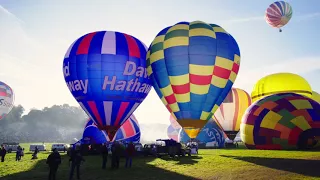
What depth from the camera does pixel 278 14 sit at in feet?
156

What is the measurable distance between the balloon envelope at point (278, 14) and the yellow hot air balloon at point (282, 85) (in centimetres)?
1375

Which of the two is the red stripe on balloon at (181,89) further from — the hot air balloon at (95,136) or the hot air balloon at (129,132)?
the hot air balloon at (129,132)

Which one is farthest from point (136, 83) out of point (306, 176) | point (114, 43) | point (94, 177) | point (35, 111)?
point (35, 111)

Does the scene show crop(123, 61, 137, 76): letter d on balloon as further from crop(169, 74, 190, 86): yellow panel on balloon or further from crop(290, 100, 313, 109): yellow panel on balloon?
crop(290, 100, 313, 109): yellow panel on balloon

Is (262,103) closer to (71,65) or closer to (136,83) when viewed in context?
(136,83)

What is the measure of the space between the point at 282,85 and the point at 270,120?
12.3 meters

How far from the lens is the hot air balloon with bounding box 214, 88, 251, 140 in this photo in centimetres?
4041

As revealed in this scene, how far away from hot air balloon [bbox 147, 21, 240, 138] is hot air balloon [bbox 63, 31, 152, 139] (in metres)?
3.49

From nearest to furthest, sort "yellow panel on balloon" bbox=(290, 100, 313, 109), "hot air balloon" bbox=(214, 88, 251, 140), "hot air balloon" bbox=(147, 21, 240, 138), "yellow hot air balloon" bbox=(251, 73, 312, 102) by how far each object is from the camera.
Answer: "hot air balloon" bbox=(147, 21, 240, 138) → "yellow panel on balloon" bbox=(290, 100, 313, 109) → "yellow hot air balloon" bbox=(251, 73, 312, 102) → "hot air balloon" bbox=(214, 88, 251, 140)

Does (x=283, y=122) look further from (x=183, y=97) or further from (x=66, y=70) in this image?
(x=66, y=70)

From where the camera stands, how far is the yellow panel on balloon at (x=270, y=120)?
83.0 feet

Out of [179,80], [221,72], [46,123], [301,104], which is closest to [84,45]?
[179,80]

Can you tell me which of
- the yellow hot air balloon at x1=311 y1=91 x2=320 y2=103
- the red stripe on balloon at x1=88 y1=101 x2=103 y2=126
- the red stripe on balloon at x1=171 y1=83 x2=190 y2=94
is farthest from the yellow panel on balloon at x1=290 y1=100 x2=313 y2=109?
the red stripe on balloon at x1=88 y1=101 x2=103 y2=126

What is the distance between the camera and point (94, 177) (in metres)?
13.9
